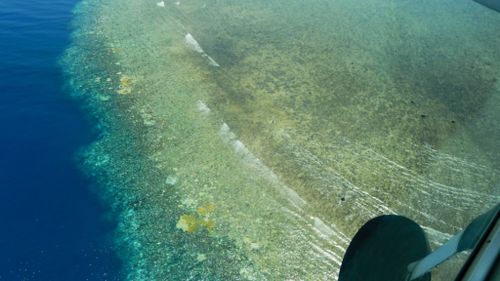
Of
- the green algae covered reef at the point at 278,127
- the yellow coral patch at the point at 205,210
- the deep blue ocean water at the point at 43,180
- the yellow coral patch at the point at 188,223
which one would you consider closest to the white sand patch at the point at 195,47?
the green algae covered reef at the point at 278,127

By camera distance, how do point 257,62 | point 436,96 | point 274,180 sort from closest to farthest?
point 274,180
point 436,96
point 257,62

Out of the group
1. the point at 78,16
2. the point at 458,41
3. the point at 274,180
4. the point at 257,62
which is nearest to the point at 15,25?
the point at 78,16

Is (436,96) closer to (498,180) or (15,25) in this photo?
(498,180)

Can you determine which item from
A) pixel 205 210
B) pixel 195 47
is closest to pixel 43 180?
pixel 205 210

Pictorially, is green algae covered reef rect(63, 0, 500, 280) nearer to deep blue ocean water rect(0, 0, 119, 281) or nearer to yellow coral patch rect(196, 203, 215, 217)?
yellow coral patch rect(196, 203, 215, 217)

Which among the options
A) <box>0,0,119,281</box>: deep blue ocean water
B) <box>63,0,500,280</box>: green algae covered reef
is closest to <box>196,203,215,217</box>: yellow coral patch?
<box>63,0,500,280</box>: green algae covered reef
